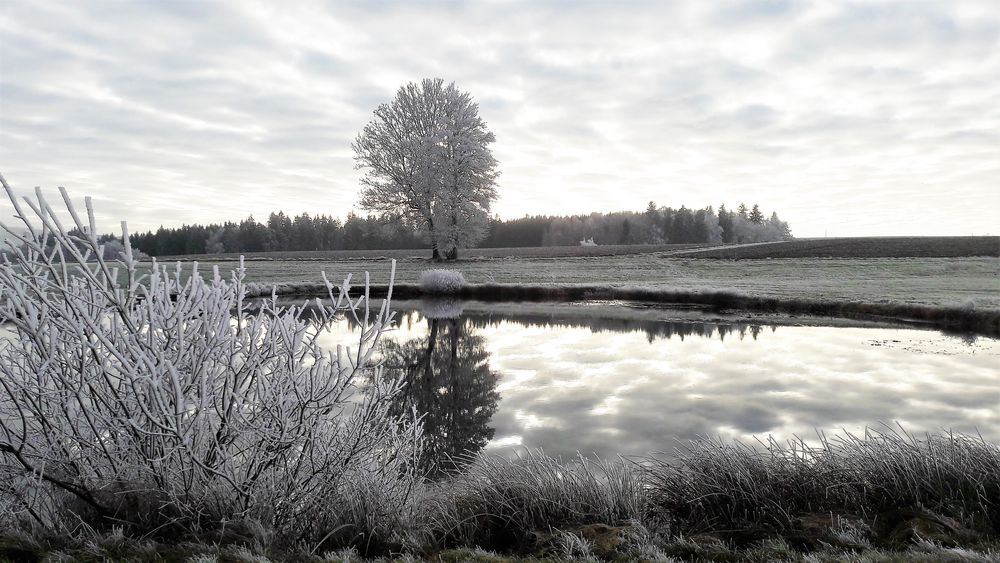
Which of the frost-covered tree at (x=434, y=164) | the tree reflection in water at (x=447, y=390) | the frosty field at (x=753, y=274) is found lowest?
the tree reflection in water at (x=447, y=390)

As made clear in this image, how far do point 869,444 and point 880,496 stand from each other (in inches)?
17.6

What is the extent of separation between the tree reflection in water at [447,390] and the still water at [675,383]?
1.5 inches

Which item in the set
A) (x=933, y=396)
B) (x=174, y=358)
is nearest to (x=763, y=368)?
(x=933, y=396)

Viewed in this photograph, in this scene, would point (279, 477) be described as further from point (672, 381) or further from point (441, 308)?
point (441, 308)

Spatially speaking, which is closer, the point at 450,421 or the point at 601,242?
the point at 450,421

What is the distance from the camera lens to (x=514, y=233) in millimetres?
91125

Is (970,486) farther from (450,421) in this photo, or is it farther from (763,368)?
(763,368)

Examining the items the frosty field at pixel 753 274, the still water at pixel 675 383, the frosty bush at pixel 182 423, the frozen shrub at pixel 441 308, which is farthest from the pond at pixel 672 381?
the frosty field at pixel 753 274

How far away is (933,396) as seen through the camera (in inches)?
354

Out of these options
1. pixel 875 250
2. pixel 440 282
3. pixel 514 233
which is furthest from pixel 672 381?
pixel 514 233

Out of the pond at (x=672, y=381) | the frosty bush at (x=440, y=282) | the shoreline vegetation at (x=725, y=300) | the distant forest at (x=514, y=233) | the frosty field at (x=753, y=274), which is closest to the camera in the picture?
the pond at (x=672, y=381)

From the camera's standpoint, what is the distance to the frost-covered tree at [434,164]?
36906 millimetres

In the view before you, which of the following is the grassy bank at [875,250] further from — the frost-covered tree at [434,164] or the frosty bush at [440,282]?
the frosty bush at [440,282]

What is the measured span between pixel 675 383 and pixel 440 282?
1673 cm
